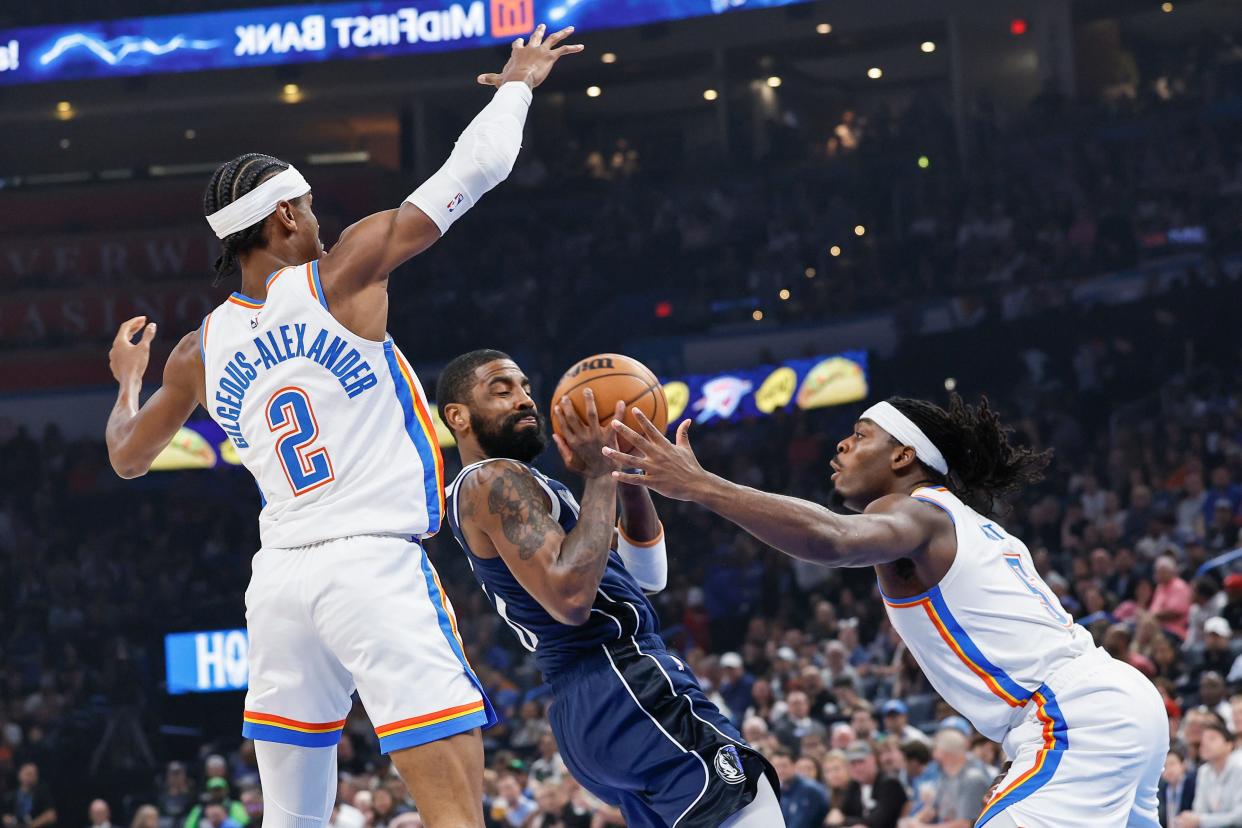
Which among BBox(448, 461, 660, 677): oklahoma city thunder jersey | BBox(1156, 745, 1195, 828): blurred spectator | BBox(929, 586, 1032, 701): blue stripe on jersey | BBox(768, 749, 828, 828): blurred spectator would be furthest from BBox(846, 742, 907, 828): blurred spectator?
BBox(448, 461, 660, 677): oklahoma city thunder jersey

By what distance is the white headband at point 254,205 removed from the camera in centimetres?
416

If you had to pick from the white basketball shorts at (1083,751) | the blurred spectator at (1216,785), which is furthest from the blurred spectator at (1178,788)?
the white basketball shorts at (1083,751)

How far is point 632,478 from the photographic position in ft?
13.4

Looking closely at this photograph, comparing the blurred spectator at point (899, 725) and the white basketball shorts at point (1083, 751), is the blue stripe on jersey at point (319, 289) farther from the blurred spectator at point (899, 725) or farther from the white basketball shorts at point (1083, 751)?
the blurred spectator at point (899, 725)

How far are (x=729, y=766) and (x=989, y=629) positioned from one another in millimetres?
854

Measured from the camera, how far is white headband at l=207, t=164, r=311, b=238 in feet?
13.6

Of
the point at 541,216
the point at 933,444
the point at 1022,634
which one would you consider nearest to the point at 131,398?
the point at 933,444

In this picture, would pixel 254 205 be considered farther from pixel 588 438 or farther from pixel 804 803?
pixel 804 803

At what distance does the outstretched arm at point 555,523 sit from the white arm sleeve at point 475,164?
67cm

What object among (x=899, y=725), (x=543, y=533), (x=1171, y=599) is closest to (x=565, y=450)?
(x=543, y=533)

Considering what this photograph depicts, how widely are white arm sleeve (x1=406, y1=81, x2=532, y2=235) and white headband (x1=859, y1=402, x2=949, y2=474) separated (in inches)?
55.1

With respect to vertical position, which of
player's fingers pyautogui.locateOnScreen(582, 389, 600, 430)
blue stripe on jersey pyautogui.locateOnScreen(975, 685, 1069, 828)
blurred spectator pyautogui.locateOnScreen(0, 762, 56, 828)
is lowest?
blurred spectator pyautogui.locateOnScreen(0, 762, 56, 828)

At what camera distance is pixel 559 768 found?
1325cm

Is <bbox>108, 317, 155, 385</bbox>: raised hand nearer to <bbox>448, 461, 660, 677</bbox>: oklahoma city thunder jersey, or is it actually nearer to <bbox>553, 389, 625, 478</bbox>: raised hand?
<bbox>448, 461, 660, 677</bbox>: oklahoma city thunder jersey
